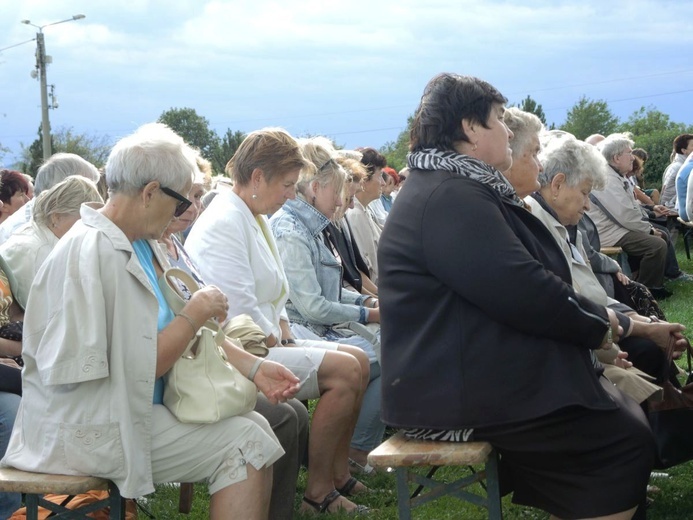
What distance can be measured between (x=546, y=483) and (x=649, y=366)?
5.36ft

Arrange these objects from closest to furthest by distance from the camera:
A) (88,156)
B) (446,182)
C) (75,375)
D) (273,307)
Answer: (75,375)
(446,182)
(273,307)
(88,156)

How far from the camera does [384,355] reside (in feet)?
10.5

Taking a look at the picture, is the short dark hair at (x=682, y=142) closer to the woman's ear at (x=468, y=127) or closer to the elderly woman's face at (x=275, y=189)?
the elderly woman's face at (x=275, y=189)

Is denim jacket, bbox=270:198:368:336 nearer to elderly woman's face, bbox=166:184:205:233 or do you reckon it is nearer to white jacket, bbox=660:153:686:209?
elderly woman's face, bbox=166:184:205:233

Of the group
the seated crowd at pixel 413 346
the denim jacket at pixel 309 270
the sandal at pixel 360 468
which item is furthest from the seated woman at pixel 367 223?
the seated crowd at pixel 413 346

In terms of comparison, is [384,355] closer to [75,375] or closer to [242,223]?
[75,375]

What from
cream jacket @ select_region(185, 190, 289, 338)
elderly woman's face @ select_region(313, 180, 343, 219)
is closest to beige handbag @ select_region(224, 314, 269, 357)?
cream jacket @ select_region(185, 190, 289, 338)

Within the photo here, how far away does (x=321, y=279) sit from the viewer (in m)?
5.17

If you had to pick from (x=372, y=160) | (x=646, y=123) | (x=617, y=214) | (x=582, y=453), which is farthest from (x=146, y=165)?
(x=646, y=123)

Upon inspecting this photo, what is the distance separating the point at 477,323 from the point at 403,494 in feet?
2.19

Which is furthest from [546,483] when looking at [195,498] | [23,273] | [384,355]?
[23,273]

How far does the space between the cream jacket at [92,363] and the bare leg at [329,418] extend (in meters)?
1.51

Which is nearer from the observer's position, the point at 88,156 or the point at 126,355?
the point at 126,355

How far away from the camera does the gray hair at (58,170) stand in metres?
5.29
